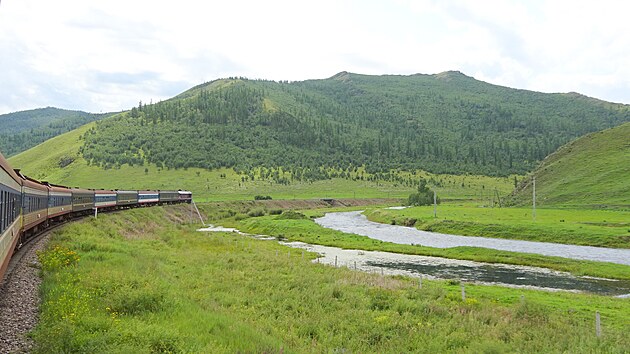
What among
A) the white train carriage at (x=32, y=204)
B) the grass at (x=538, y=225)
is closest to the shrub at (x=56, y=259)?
the white train carriage at (x=32, y=204)

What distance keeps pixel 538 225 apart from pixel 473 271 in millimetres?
36005

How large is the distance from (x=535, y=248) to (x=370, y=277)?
3545 centimetres

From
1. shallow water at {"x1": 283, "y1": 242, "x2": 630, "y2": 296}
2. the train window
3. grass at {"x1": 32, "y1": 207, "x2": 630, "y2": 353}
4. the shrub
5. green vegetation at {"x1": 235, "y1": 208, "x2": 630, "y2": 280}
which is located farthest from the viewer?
green vegetation at {"x1": 235, "y1": 208, "x2": 630, "y2": 280}

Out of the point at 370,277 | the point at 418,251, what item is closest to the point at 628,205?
the point at 418,251

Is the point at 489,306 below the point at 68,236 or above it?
below

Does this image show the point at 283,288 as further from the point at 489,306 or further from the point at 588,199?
the point at 588,199

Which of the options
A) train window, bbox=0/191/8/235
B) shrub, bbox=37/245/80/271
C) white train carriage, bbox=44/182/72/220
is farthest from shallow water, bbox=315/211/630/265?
train window, bbox=0/191/8/235

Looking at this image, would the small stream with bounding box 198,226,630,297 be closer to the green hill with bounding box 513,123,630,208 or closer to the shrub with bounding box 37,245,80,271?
the shrub with bounding box 37,245,80,271

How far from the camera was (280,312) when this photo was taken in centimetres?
2464

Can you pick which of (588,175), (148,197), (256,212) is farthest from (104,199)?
(588,175)

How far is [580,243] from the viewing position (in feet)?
214

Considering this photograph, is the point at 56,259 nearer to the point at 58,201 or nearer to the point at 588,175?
the point at 58,201

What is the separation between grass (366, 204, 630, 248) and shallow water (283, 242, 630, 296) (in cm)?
2335

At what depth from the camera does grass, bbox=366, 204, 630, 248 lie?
216 ft
